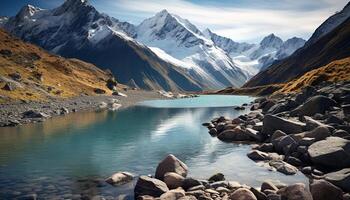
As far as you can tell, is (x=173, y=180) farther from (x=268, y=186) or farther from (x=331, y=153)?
(x=331, y=153)

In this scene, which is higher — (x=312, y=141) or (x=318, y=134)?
(x=318, y=134)

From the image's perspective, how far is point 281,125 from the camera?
55469 mm

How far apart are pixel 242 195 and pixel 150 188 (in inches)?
297

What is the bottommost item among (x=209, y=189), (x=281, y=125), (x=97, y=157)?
(x=97, y=157)

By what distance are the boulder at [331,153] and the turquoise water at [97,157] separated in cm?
280

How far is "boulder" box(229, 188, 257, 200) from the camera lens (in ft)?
93.6

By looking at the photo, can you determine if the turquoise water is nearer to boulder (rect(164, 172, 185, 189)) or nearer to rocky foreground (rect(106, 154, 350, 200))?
rocky foreground (rect(106, 154, 350, 200))

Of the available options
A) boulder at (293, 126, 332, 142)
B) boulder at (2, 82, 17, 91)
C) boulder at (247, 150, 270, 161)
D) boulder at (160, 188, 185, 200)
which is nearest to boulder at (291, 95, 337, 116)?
boulder at (293, 126, 332, 142)

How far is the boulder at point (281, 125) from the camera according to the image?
52.7m

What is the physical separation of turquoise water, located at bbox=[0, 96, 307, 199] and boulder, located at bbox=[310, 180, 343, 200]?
277 inches

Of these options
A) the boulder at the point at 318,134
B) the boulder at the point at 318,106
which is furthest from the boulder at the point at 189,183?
the boulder at the point at 318,106

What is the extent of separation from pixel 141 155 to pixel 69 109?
72.2 m

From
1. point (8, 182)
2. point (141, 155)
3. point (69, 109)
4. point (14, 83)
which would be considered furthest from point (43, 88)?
point (8, 182)

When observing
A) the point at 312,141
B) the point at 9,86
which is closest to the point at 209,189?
the point at 312,141
